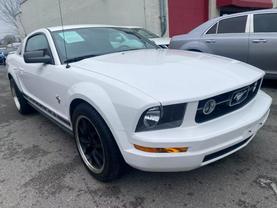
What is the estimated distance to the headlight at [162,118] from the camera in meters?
2.18

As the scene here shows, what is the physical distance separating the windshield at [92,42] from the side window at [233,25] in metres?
2.68

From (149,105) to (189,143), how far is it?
0.39 meters

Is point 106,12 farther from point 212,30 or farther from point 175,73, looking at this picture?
point 175,73

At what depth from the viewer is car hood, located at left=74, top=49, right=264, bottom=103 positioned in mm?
2223

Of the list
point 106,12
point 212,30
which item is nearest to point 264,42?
point 212,30

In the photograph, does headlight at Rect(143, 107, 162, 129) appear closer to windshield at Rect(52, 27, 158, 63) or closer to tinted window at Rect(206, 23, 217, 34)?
windshield at Rect(52, 27, 158, 63)

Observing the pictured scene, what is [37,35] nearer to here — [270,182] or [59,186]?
[59,186]

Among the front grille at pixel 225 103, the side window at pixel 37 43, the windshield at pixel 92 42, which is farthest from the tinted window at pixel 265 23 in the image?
the side window at pixel 37 43

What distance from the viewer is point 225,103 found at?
245cm

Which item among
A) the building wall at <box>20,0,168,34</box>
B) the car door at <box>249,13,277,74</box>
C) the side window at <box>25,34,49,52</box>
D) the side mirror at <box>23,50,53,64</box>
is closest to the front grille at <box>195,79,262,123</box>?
the side mirror at <box>23,50,53,64</box>

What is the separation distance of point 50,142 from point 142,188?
1.74 meters

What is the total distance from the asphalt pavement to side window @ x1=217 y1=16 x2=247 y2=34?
3.00 m

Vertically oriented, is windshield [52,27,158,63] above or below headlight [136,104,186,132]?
above

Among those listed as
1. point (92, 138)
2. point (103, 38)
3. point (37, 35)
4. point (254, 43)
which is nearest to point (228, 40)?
point (254, 43)
